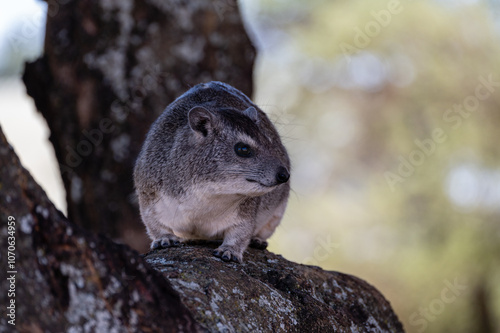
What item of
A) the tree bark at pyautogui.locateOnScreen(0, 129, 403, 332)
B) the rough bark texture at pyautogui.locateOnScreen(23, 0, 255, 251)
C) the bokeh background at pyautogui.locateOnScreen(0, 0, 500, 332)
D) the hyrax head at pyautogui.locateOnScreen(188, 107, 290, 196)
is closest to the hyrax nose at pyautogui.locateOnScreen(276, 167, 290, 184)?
the hyrax head at pyautogui.locateOnScreen(188, 107, 290, 196)

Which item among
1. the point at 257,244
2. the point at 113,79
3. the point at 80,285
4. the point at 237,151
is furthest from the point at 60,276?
the point at 113,79

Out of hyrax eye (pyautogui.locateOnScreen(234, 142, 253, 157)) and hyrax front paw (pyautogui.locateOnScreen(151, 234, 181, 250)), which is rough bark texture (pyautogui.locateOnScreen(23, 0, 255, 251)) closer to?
hyrax front paw (pyautogui.locateOnScreen(151, 234, 181, 250))

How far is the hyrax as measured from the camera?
5.47 metres

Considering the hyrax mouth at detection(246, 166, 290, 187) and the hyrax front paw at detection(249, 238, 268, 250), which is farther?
the hyrax front paw at detection(249, 238, 268, 250)

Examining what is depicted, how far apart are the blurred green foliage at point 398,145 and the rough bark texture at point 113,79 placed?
6535 mm

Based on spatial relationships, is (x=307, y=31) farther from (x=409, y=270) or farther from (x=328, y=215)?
(x=409, y=270)

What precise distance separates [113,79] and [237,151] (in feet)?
10.8

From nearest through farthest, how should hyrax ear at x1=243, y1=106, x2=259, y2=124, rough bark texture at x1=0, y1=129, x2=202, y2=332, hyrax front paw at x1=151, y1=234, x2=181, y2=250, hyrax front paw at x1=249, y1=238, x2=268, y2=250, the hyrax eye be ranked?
rough bark texture at x1=0, y1=129, x2=202, y2=332, the hyrax eye, hyrax front paw at x1=151, y1=234, x2=181, y2=250, hyrax ear at x1=243, y1=106, x2=259, y2=124, hyrax front paw at x1=249, y1=238, x2=268, y2=250

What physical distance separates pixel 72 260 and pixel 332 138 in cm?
1556

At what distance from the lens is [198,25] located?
336 inches

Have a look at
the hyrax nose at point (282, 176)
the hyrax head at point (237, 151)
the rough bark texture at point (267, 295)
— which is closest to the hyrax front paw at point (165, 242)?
the rough bark texture at point (267, 295)

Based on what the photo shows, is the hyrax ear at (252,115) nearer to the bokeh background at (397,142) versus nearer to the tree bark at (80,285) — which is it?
the tree bark at (80,285)

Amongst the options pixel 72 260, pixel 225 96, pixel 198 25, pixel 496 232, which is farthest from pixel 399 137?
pixel 72 260

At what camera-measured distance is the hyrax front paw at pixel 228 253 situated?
537 cm
